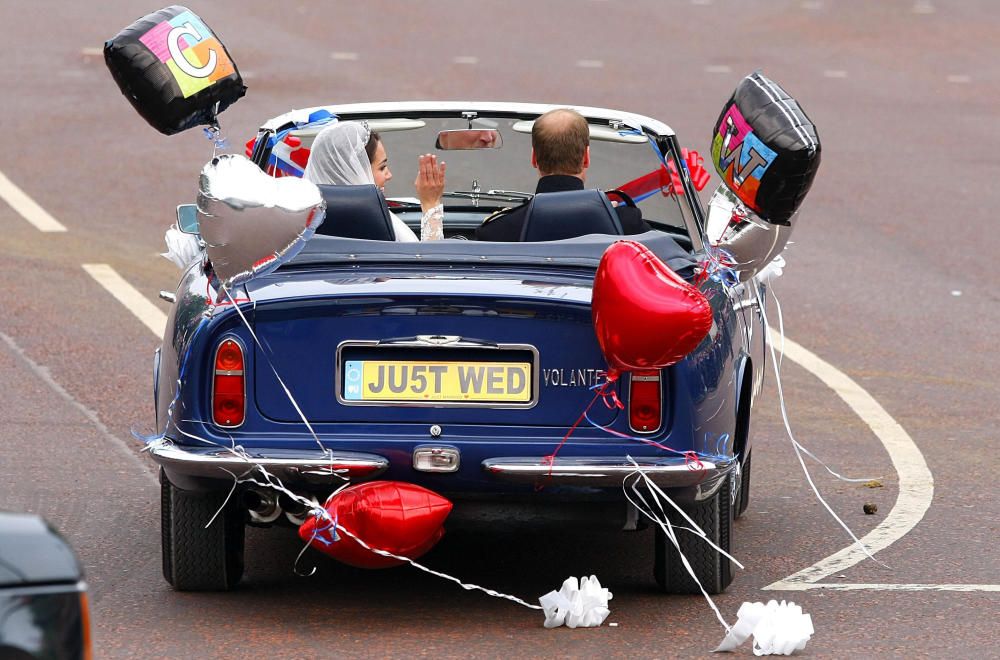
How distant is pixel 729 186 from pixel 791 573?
4.67 ft

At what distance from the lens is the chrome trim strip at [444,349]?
5.67 metres

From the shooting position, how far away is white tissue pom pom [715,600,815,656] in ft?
18.5

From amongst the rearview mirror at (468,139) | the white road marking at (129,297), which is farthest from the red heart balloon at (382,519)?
the white road marking at (129,297)

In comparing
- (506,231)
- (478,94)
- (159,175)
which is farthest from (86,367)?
(478,94)

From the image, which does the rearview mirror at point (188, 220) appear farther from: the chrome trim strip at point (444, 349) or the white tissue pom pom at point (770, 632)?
the white tissue pom pom at point (770, 632)

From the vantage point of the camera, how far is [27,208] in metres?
14.7

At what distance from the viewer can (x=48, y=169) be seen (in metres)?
16.4

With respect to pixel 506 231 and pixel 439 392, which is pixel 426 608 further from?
pixel 506 231

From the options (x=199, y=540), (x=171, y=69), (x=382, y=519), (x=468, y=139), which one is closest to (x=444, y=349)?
(x=382, y=519)

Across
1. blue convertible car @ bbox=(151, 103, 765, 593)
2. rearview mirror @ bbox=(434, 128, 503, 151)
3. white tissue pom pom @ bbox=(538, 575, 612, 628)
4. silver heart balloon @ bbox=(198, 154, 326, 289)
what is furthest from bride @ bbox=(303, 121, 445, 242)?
white tissue pom pom @ bbox=(538, 575, 612, 628)

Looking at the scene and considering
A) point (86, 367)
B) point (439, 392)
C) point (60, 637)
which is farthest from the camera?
point (86, 367)

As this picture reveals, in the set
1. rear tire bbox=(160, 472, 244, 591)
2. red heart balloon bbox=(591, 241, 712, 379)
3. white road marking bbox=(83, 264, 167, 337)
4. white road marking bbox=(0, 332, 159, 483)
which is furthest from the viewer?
white road marking bbox=(83, 264, 167, 337)

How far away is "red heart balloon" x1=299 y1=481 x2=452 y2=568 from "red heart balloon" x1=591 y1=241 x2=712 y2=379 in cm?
71

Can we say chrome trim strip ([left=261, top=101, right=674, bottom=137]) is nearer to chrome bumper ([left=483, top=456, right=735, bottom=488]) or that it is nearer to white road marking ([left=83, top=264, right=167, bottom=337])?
chrome bumper ([left=483, top=456, right=735, bottom=488])
